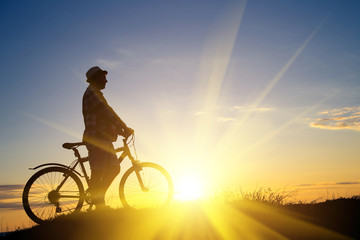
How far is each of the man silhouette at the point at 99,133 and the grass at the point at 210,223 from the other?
68 cm

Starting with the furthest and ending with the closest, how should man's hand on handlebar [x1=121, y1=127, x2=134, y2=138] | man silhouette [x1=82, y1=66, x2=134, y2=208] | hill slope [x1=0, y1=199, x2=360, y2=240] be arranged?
man's hand on handlebar [x1=121, y1=127, x2=134, y2=138] < man silhouette [x1=82, y1=66, x2=134, y2=208] < hill slope [x1=0, y1=199, x2=360, y2=240]

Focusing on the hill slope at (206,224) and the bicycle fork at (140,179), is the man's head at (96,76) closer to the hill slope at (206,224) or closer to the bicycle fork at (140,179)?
the bicycle fork at (140,179)

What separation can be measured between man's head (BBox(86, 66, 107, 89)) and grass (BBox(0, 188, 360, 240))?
119 inches

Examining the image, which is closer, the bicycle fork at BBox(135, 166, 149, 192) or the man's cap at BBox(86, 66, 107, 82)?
the man's cap at BBox(86, 66, 107, 82)

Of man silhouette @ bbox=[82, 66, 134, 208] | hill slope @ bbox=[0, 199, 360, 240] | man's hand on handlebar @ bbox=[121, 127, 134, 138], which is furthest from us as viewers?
man's hand on handlebar @ bbox=[121, 127, 134, 138]

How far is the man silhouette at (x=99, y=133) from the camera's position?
8188mm

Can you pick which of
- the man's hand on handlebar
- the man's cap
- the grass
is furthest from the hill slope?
the man's cap

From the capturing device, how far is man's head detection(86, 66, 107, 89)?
8.20 m

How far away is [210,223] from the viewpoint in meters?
7.68

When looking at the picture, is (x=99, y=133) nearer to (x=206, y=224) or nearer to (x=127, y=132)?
(x=127, y=132)

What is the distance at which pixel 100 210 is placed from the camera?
8.33 meters

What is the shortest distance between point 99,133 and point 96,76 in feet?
4.42

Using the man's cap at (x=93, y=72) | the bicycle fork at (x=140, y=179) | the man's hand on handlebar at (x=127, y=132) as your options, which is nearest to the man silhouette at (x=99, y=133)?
the man's cap at (x=93, y=72)

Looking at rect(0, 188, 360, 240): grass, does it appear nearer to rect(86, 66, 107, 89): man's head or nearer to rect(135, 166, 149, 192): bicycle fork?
rect(135, 166, 149, 192): bicycle fork
